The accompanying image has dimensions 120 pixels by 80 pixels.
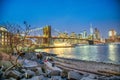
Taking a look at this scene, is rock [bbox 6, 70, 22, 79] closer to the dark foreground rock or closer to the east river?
the dark foreground rock

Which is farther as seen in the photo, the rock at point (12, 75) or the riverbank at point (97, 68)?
the riverbank at point (97, 68)

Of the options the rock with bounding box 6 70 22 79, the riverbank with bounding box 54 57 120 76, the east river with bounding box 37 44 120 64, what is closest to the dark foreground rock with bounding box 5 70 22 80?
the rock with bounding box 6 70 22 79

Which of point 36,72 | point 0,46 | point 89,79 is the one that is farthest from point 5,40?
point 89,79

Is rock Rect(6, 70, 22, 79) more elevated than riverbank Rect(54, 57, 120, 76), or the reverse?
rock Rect(6, 70, 22, 79)

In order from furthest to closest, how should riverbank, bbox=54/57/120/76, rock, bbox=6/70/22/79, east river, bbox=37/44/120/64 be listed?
east river, bbox=37/44/120/64 < riverbank, bbox=54/57/120/76 < rock, bbox=6/70/22/79

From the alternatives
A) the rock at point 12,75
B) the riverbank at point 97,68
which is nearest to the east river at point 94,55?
the riverbank at point 97,68

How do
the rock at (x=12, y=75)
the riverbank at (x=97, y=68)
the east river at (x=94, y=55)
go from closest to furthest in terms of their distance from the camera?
1. the rock at (x=12, y=75)
2. the riverbank at (x=97, y=68)
3. the east river at (x=94, y=55)

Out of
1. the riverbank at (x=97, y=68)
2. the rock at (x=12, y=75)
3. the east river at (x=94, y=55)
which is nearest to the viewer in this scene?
the rock at (x=12, y=75)

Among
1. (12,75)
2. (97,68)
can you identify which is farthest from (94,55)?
(12,75)

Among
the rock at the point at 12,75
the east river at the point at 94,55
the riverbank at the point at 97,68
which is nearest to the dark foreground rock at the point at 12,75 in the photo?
the rock at the point at 12,75

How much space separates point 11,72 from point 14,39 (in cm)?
154

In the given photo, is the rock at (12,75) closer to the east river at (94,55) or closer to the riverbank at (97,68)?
the riverbank at (97,68)

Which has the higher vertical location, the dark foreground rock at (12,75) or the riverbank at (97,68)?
the dark foreground rock at (12,75)

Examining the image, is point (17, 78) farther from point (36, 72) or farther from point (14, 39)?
point (14, 39)
